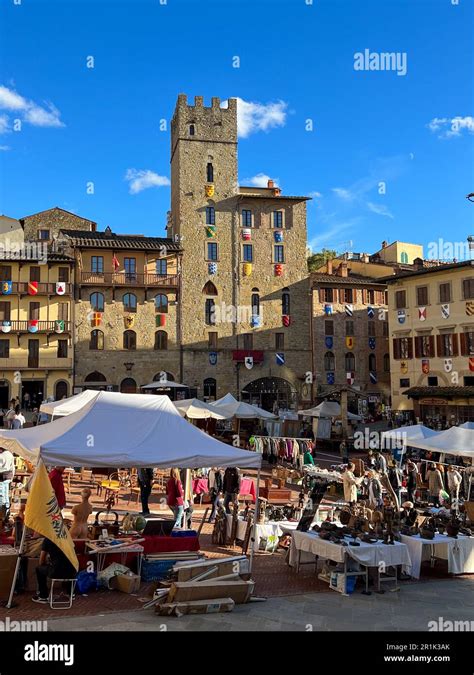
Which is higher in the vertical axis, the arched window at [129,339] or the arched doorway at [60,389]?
the arched window at [129,339]

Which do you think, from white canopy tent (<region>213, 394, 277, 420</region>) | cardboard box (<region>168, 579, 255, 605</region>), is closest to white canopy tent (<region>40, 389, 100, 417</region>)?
white canopy tent (<region>213, 394, 277, 420</region>)

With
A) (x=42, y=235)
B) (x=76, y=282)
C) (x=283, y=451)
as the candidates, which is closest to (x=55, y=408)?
(x=283, y=451)

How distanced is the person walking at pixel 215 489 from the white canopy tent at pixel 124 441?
3253mm

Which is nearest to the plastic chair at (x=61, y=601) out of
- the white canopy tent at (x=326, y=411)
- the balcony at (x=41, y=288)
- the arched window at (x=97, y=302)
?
the white canopy tent at (x=326, y=411)

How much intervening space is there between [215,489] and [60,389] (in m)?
29.6

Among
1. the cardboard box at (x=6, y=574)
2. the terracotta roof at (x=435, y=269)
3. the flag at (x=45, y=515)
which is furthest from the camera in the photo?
the terracotta roof at (x=435, y=269)

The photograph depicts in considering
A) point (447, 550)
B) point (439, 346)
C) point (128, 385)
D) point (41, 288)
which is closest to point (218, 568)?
point (447, 550)

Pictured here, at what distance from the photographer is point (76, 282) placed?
42.9m

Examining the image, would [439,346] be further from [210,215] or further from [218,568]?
[218,568]

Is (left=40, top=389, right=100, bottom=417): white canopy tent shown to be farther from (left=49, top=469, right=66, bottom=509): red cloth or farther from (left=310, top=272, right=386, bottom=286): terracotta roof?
(left=310, top=272, right=386, bottom=286): terracotta roof

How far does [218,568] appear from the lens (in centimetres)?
923

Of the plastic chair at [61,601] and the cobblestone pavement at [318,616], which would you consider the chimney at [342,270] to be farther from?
the plastic chair at [61,601]

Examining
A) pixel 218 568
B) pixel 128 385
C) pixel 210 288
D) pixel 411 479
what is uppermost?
pixel 210 288

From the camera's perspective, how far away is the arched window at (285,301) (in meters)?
47.5
